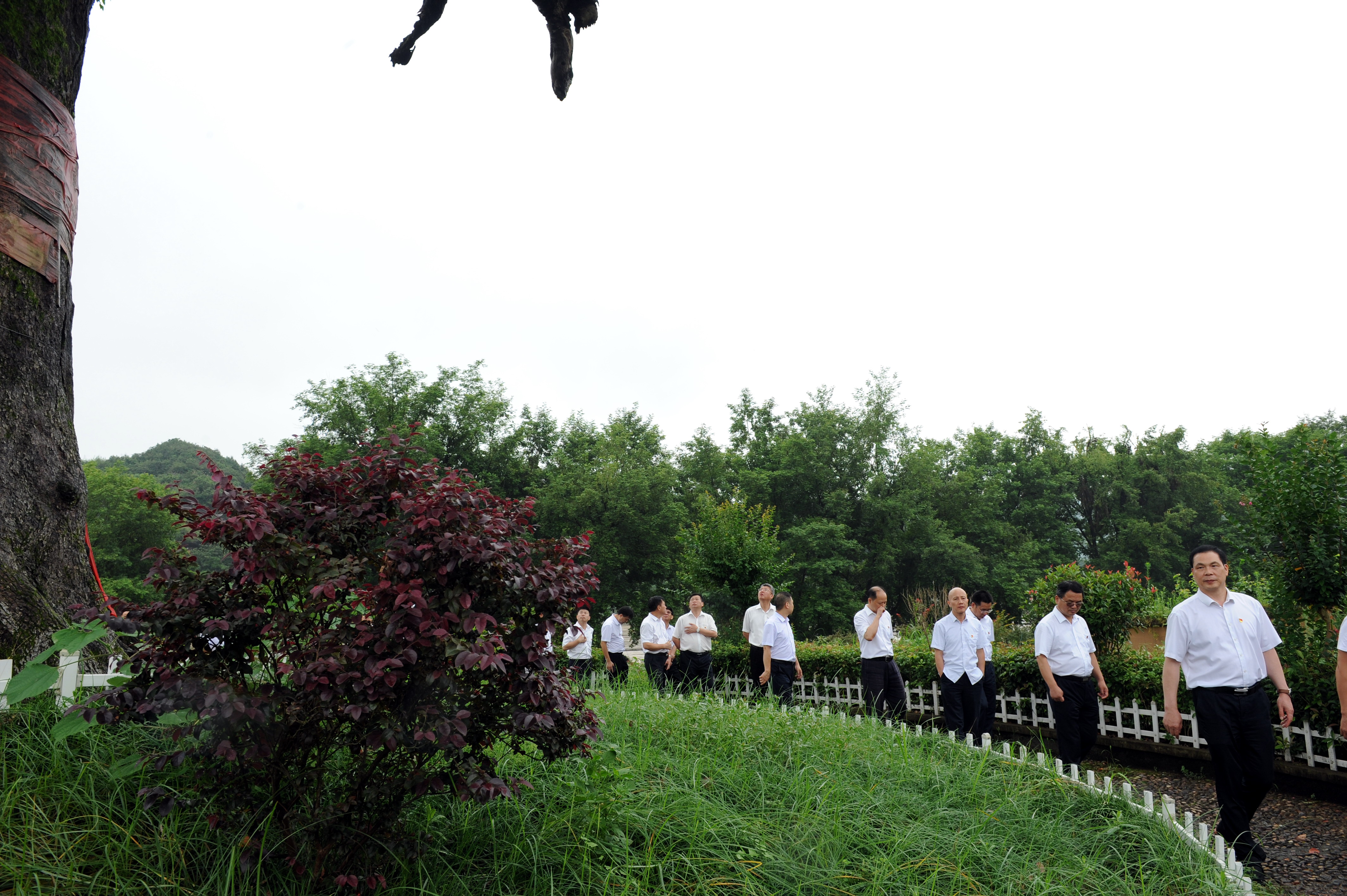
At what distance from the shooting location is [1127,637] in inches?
416

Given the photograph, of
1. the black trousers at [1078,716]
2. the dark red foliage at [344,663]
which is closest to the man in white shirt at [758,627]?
the black trousers at [1078,716]

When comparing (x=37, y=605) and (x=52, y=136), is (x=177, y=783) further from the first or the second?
(x=52, y=136)

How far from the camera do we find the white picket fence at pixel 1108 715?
20.8ft

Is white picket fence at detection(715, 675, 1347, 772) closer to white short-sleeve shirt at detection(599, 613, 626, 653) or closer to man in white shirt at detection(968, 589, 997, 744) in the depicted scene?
man in white shirt at detection(968, 589, 997, 744)

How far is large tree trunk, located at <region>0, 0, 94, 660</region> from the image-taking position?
4.23m

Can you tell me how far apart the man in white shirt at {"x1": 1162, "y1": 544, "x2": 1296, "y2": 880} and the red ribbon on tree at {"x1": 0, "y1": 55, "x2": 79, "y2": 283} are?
709 centimetres

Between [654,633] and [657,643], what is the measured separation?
5.6 inches

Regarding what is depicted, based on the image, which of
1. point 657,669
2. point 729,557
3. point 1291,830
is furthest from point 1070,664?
point 729,557

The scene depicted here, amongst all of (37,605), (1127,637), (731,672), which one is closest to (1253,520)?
(1127,637)

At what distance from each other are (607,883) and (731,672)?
10511mm

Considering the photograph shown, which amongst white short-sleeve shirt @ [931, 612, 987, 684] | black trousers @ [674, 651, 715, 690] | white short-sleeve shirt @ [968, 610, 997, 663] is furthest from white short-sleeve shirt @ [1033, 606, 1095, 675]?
black trousers @ [674, 651, 715, 690]

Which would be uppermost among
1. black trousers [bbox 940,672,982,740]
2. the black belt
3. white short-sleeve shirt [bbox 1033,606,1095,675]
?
white short-sleeve shirt [bbox 1033,606,1095,675]

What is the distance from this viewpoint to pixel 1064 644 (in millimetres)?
6715

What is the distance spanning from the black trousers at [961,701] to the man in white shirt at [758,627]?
7.11 ft
